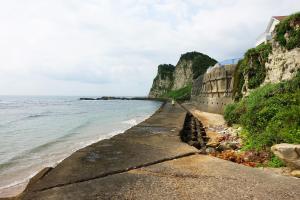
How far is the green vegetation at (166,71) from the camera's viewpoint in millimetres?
102188

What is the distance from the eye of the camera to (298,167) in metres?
5.00

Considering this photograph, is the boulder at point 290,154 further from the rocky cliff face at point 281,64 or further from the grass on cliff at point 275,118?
the rocky cliff face at point 281,64

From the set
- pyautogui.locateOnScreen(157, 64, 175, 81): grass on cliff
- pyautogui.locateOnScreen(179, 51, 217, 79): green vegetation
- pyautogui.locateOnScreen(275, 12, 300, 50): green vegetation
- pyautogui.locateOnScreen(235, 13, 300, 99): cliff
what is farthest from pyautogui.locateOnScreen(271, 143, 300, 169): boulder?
pyautogui.locateOnScreen(157, 64, 175, 81): grass on cliff

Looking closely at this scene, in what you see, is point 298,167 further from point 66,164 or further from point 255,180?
point 66,164

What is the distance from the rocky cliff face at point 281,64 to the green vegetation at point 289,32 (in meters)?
0.29

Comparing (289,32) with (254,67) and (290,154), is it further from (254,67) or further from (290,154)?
(290,154)

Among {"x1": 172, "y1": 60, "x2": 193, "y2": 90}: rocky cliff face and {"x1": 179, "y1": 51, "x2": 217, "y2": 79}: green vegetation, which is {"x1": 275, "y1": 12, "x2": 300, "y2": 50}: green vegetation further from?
Result: {"x1": 172, "y1": 60, "x2": 193, "y2": 90}: rocky cliff face

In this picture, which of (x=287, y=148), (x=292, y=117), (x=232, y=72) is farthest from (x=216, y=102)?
(x=287, y=148)

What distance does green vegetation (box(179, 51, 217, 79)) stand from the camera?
77.1 m

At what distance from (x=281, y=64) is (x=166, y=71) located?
90646 millimetres

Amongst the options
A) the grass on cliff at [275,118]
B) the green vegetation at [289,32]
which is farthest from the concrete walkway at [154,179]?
the green vegetation at [289,32]

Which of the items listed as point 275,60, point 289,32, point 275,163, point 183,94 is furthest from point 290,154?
point 183,94

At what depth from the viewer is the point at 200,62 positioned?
79062 mm

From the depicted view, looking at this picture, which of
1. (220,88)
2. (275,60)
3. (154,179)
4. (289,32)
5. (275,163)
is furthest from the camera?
(220,88)
